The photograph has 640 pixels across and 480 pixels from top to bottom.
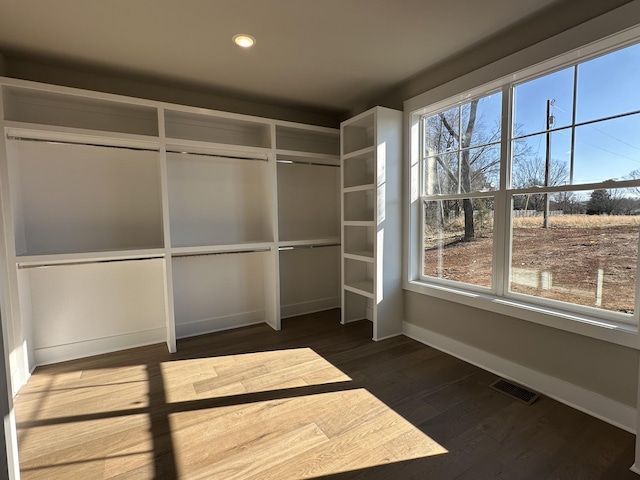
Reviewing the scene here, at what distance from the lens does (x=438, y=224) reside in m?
3.06

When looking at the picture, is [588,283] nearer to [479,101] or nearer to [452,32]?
[479,101]

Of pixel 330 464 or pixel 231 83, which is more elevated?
pixel 231 83

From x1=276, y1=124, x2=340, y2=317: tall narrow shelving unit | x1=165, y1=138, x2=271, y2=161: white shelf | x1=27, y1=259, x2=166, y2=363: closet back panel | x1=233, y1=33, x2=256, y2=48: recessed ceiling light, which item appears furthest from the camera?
x1=276, y1=124, x2=340, y2=317: tall narrow shelving unit

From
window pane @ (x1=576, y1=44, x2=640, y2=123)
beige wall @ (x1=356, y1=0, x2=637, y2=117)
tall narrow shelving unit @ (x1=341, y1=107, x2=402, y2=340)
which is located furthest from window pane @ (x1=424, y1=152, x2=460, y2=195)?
window pane @ (x1=576, y1=44, x2=640, y2=123)

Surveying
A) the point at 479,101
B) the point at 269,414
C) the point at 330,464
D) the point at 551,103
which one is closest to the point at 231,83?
the point at 479,101

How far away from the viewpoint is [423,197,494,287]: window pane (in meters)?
2.66

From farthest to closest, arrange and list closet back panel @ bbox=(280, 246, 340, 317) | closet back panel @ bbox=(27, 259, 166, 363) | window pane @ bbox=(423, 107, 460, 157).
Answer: closet back panel @ bbox=(280, 246, 340, 317)
window pane @ bbox=(423, 107, 460, 157)
closet back panel @ bbox=(27, 259, 166, 363)

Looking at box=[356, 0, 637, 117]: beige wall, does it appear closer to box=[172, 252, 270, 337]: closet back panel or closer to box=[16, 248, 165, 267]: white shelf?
box=[172, 252, 270, 337]: closet back panel

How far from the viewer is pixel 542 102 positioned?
2262 mm

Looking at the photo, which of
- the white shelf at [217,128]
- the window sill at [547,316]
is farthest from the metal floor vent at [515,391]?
the white shelf at [217,128]

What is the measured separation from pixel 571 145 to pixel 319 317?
9.70 feet

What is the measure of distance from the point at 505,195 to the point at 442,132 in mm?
887

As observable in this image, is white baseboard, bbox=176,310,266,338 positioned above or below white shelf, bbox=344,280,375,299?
below

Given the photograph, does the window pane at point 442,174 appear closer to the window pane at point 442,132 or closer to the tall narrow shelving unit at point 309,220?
the window pane at point 442,132
